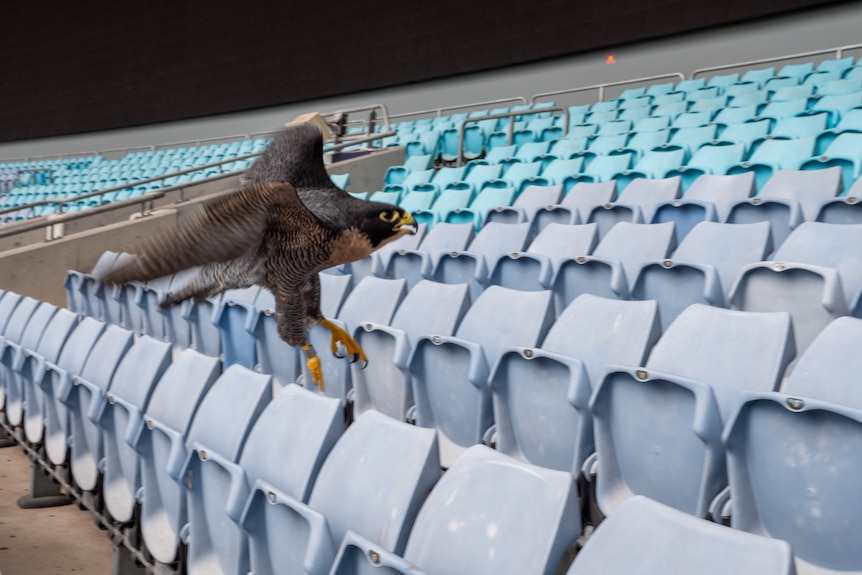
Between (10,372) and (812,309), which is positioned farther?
(10,372)

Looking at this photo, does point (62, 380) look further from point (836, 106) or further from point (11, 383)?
point (836, 106)

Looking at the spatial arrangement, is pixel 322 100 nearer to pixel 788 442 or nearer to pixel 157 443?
pixel 157 443

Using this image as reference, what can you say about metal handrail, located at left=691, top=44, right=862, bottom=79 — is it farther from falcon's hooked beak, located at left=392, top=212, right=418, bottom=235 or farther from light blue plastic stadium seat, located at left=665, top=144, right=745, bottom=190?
falcon's hooked beak, located at left=392, top=212, right=418, bottom=235

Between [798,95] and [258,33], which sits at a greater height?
[258,33]

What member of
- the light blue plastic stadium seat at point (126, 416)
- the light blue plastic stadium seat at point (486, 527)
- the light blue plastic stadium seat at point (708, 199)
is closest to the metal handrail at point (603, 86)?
the light blue plastic stadium seat at point (708, 199)

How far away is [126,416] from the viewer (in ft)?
6.73

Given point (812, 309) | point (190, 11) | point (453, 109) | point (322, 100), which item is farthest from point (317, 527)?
point (190, 11)

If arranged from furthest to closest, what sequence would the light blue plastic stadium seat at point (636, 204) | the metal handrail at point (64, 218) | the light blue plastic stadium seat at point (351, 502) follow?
the metal handrail at point (64, 218) < the light blue plastic stadium seat at point (636, 204) < the light blue plastic stadium seat at point (351, 502)

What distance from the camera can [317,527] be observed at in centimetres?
121

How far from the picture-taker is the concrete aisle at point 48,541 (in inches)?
86.8

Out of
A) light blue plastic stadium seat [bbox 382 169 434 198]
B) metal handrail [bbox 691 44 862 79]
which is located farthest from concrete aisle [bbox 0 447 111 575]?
metal handrail [bbox 691 44 862 79]

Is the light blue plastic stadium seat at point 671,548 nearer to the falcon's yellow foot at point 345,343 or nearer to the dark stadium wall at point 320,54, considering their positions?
the falcon's yellow foot at point 345,343

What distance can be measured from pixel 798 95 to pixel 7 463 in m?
4.95

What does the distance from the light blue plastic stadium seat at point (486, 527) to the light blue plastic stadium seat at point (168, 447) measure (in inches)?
29.3
